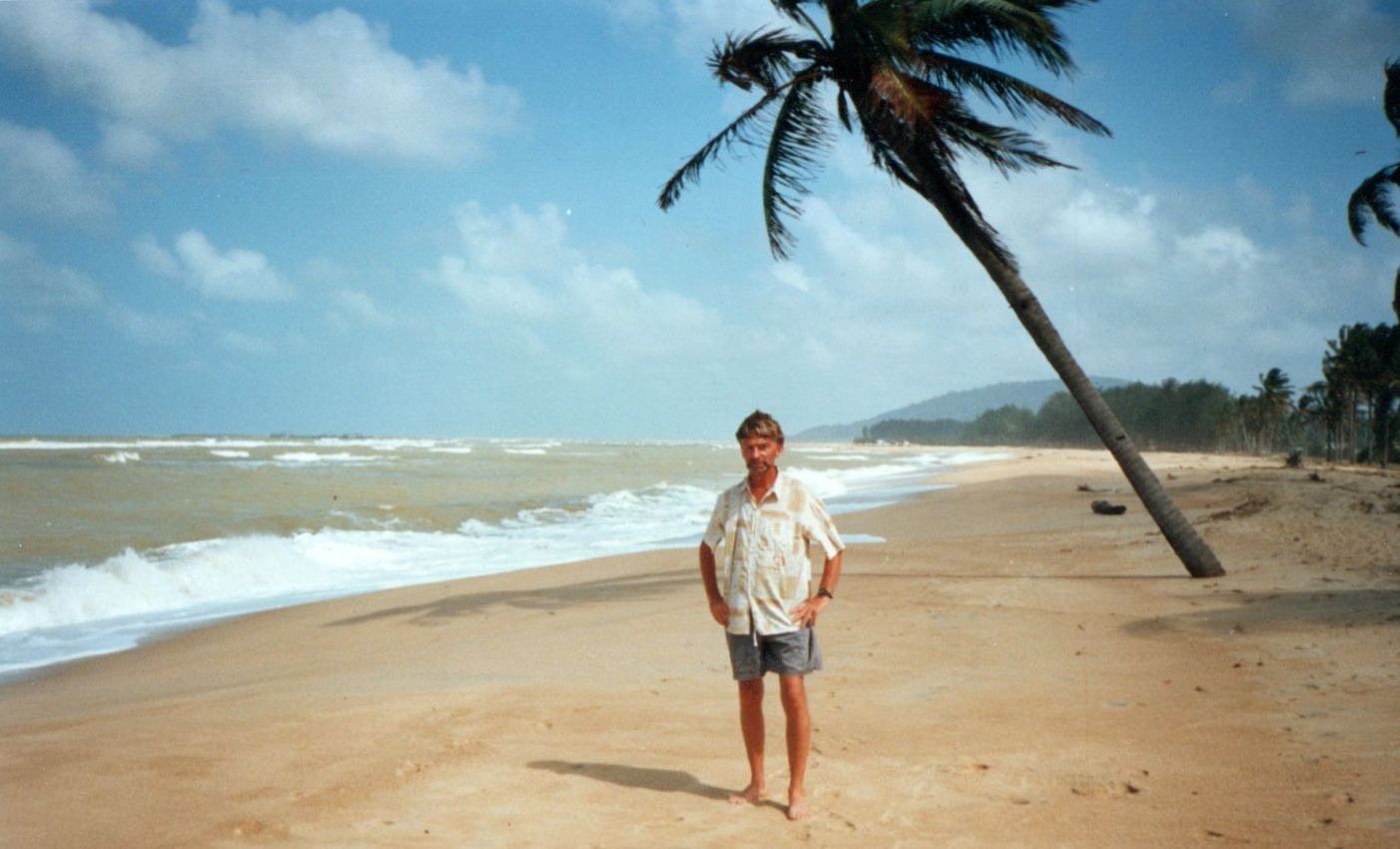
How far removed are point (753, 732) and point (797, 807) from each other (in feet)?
1.15

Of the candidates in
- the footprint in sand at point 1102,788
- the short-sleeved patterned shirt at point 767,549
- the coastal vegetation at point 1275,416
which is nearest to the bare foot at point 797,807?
the short-sleeved patterned shirt at point 767,549

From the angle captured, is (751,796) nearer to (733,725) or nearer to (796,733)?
(796,733)

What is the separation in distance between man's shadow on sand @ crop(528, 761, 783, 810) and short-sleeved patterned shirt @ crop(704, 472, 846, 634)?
79cm

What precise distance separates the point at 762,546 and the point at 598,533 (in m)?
15.2

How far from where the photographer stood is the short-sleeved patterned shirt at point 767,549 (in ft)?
12.9

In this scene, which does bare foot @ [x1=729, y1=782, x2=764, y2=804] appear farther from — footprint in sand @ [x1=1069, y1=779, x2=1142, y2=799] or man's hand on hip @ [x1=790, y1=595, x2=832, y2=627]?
footprint in sand @ [x1=1069, y1=779, x2=1142, y2=799]

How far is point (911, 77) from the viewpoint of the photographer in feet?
31.9

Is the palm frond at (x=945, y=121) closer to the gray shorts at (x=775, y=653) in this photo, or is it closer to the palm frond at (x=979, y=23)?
the palm frond at (x=979, y=23)

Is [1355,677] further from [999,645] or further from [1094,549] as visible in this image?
[1094,549]

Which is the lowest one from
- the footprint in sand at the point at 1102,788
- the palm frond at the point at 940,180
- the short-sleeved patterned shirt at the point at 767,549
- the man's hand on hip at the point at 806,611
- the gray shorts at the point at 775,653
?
the footprint in sand at the point at 1102,788

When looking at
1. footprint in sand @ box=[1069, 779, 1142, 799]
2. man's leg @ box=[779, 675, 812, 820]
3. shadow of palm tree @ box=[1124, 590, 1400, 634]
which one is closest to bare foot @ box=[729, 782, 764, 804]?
man's leg @ box=[779, 675, 812, 820]

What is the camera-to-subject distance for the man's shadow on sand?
4219 millimetres

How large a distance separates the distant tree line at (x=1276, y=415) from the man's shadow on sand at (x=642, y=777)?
4671 centimetres

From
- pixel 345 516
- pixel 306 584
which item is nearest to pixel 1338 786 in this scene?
pixel 306 584
